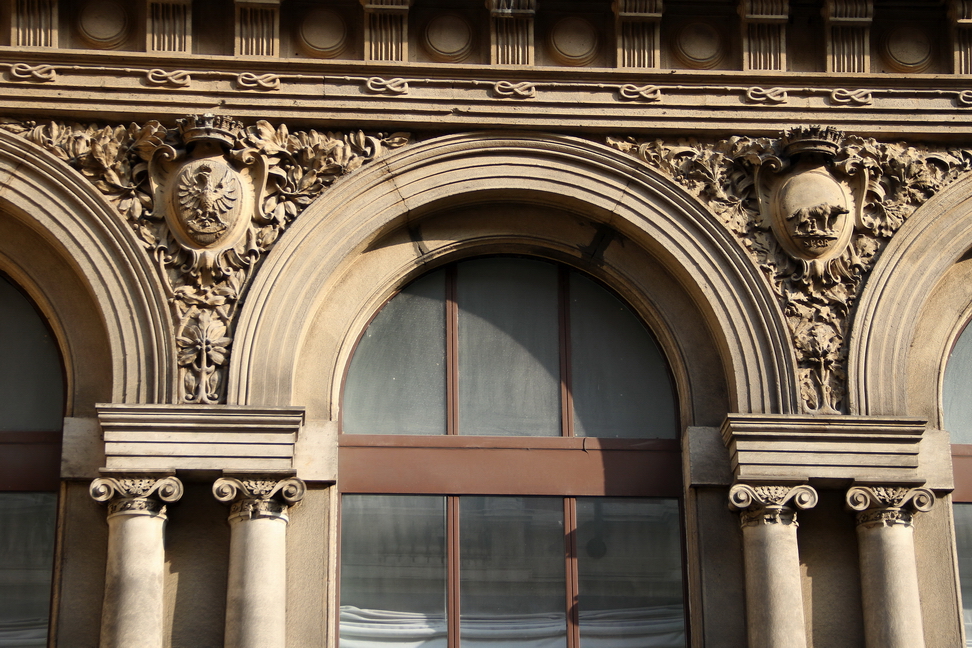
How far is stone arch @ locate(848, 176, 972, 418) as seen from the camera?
37.2 feet

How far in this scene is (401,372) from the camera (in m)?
11.9

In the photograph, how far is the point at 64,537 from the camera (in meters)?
10.9

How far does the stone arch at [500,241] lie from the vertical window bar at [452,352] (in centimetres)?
28

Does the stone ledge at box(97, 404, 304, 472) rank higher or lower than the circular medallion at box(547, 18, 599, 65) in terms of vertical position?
lower

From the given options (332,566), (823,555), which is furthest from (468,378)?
(823,555)

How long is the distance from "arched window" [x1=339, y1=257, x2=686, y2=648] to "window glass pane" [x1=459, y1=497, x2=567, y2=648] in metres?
0.01

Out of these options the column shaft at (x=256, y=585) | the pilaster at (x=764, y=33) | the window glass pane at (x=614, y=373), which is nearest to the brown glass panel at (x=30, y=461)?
the column shaft at (x=256, y=585)

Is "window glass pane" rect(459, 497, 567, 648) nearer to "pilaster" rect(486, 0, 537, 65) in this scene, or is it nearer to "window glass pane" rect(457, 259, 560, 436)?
"window glass pane" rect(457, 259, 560, 436)

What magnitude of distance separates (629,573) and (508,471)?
1.25m

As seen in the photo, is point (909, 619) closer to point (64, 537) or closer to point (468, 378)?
→ point (468, 378)

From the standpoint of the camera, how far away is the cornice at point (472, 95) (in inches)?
457

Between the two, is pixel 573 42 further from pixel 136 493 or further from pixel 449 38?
pixel 136 493

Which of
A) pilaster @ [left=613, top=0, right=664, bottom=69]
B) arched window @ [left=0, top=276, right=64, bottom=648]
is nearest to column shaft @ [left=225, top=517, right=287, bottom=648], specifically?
arched window @ [left=0, top=276, right=64, bottom=648]

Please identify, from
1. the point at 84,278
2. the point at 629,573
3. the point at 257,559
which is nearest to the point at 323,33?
Answer: the point at 84,278
